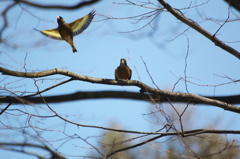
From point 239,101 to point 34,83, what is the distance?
2.64 m

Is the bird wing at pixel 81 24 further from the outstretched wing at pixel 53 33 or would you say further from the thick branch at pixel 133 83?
the thick branch at pixel 133 83

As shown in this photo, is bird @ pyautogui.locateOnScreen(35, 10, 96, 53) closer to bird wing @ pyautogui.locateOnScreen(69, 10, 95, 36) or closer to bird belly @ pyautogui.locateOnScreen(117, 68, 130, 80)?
bird wing @ pyautogui.locateOnScreen(69, 10, 95, 36)

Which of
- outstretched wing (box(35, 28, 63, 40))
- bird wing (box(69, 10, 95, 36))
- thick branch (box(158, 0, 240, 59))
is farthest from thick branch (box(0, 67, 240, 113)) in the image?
outstretched wing (box(35, 28, 63, 40))

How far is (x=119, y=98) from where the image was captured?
4363 millimetres

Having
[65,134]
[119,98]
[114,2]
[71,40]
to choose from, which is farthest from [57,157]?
[71,40]

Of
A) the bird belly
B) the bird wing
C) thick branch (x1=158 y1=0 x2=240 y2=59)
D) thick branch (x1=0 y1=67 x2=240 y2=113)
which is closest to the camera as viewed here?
thick branch (x1=0 y1=67 x2=240 y2=113)

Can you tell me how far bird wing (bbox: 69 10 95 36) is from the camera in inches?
222

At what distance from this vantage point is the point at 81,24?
5.72 m

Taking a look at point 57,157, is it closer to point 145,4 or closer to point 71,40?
point 145,4

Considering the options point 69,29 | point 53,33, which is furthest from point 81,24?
point 53,33

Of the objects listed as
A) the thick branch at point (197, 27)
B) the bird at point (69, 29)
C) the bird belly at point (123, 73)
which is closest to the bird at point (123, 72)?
the bird belly at point (123, 73)

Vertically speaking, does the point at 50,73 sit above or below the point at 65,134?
above

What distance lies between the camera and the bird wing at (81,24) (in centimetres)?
A: 565

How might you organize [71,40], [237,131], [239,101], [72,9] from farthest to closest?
[71,40]
[72,9]
[239,101]
[237,131]
